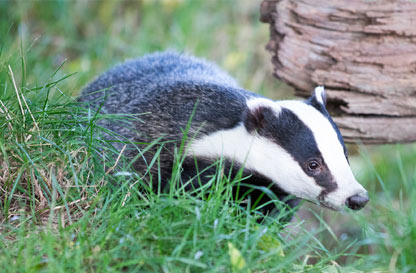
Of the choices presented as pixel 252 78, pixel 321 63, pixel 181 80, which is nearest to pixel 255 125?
pixel 181 80

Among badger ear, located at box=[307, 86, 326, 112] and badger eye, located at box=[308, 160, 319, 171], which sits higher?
badger ear, located at box=[307, 86, 326, 112]

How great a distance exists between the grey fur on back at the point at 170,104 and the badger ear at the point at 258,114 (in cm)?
13

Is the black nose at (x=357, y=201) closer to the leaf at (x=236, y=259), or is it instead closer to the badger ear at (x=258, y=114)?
the badger ear at (x=258, y=114)

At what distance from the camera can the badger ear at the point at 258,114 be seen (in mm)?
3714

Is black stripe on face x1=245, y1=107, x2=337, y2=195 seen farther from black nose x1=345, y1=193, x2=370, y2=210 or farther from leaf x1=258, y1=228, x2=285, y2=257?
leaf x1=258, y1=228, x2=285, y2=257

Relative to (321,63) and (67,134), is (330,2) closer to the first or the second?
(321,63)

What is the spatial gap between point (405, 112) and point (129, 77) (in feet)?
8.09

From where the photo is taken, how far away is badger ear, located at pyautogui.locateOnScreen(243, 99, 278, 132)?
3.71 m

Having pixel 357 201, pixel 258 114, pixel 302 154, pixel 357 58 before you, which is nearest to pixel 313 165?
pixel 302 154

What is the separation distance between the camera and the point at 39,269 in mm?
2666

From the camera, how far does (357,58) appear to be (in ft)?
16.4

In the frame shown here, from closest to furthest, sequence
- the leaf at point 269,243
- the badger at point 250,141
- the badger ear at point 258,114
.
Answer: the leaf at point 269,243 < the badger at point 250,141 < the badger ear at point 258,114

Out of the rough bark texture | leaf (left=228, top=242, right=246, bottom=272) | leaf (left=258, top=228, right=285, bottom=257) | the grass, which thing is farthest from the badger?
the rough bark texture

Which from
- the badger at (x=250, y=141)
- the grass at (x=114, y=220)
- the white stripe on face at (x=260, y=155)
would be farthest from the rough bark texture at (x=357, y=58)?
the white stripe on face at (x=260, y=155)
